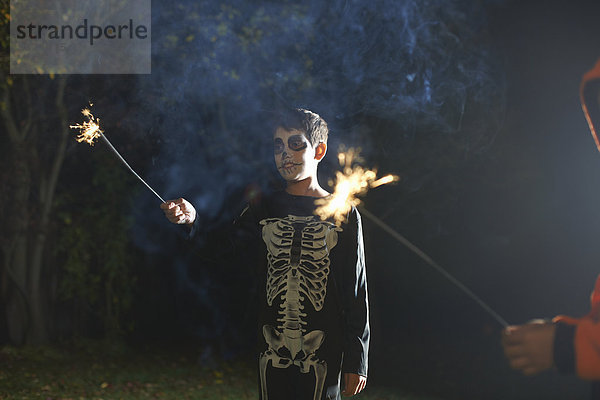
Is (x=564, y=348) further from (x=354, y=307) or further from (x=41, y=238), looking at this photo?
(x=41, y=238)

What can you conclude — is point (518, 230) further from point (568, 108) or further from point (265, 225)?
point (265, 225)

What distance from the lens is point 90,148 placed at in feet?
25.3

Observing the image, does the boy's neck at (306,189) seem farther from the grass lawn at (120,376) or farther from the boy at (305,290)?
the grass lawn at (120,376)

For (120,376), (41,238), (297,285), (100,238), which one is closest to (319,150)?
(297,285)

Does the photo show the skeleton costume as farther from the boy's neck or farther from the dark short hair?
the dark short hair

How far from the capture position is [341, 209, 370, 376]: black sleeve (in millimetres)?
2924

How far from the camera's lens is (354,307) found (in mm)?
2963

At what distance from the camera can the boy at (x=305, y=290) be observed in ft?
9.48

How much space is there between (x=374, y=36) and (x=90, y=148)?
4541 mm

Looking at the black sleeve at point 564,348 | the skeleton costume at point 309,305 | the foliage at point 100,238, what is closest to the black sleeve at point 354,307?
the skeleton costume at point 309,305

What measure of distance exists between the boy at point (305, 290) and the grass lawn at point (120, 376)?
3555mm

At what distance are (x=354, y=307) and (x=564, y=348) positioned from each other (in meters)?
0.98

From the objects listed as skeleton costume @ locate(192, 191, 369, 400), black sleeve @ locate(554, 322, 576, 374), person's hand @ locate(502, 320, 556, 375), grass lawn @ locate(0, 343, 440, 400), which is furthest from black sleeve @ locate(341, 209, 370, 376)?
grass lawn @ locate(0, 343, 440, 400)

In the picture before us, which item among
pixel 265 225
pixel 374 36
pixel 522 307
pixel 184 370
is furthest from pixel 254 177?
pixel 522 307
